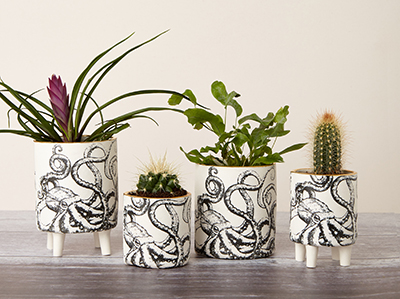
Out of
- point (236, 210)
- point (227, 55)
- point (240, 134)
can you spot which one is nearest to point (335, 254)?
point (236, 210)

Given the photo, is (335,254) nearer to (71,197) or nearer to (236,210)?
(236,210)

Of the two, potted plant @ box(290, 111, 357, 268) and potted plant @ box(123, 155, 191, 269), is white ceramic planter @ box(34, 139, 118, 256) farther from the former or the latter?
potted plant @ box(290, 111, 357, 268)

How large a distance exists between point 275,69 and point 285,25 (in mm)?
189

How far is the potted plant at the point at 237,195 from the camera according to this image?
1.25m

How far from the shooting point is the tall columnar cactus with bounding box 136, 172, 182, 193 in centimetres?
120

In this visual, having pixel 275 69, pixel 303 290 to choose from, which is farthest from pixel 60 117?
pixel 275 69

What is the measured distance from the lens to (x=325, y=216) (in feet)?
3.91

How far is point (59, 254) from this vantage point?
1315mm

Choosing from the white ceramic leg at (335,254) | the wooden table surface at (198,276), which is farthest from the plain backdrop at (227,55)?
the white ceramic leg at (335,254)

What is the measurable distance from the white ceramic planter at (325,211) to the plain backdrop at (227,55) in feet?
3.56

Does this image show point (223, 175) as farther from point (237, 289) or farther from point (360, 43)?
point (360, 43)

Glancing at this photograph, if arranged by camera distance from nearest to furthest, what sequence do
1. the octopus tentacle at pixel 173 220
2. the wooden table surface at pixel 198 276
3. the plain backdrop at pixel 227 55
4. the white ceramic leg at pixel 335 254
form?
the wooden table surface at pixel 198 276, the octopus tentacle at pixel 173 220, the white ceramic leg at pixel 335 254, the plain backdrop at pixel 227 55

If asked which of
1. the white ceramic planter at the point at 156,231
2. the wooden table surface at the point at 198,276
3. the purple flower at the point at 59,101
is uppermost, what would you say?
the purple flower at the point at 59,101

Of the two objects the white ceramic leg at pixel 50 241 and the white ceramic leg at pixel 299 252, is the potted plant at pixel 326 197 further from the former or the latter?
the white ceramic leg at pixel 50 241
